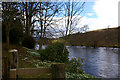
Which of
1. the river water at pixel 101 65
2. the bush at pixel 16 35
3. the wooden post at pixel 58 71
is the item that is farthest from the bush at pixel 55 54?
the bush at pixel 16 35

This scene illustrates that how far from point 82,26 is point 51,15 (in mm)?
3537

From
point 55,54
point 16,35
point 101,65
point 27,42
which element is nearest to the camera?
point 55,54

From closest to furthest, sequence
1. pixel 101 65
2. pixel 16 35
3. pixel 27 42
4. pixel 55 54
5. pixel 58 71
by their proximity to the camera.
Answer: pixel 58 71 → pixel 55 54 → pixel 101 65 → pixel 16 35 → pixel 27 42

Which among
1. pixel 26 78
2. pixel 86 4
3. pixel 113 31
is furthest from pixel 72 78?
pixel 113 31

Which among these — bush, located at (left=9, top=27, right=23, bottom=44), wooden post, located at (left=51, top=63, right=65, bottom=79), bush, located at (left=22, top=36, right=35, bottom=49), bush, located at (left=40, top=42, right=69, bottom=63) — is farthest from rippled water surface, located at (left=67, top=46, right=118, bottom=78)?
bush, located at (left=9, top=27, right=23, bottom=44)

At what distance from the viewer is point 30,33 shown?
38.1 ft

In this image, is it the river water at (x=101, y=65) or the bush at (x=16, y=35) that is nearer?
the river water at (x=101, y=65)

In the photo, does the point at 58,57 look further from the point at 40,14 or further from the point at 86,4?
the point at 40,14

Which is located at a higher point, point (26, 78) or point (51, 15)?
point (51, 15)

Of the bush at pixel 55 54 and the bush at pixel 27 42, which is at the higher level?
the bush at pixel 27 42

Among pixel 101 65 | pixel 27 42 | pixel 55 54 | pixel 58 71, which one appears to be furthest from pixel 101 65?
pixel 58 71

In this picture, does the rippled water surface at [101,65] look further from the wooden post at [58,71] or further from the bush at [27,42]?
the wooden post at [58,71]

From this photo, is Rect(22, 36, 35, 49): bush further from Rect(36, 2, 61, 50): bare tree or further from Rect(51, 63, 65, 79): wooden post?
Rect(51, 63, 65, 79): wooden post

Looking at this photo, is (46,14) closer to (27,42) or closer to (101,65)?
(27,42)
